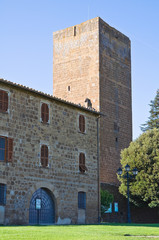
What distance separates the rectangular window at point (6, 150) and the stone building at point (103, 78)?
1591 cm

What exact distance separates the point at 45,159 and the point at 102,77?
16462mm

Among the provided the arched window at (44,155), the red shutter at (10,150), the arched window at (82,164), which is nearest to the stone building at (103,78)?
the arched window at (82,164)

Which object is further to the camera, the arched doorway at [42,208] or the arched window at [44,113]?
the arched window at [44,113]

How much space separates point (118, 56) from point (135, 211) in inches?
606

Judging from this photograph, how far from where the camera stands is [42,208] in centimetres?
2403

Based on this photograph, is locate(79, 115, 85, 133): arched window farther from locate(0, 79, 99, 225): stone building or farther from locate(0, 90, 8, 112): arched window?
locate(0, 90, 8, 112): arched window

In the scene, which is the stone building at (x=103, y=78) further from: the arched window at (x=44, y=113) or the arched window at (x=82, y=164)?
the arched window at (x=44, y=113)

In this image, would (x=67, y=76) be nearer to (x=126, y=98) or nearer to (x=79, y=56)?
(x=79, y=56)

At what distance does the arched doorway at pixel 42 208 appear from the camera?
916 inches

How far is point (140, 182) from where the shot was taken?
34.5 metres

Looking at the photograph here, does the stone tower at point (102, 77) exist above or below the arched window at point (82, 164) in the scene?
above

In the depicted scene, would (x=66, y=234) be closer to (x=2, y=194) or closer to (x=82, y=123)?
(x=2, y=194)

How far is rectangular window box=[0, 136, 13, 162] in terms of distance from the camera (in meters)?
21.7

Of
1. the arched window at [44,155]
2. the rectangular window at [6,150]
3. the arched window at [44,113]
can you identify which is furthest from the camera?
the arched window at [44,113]
